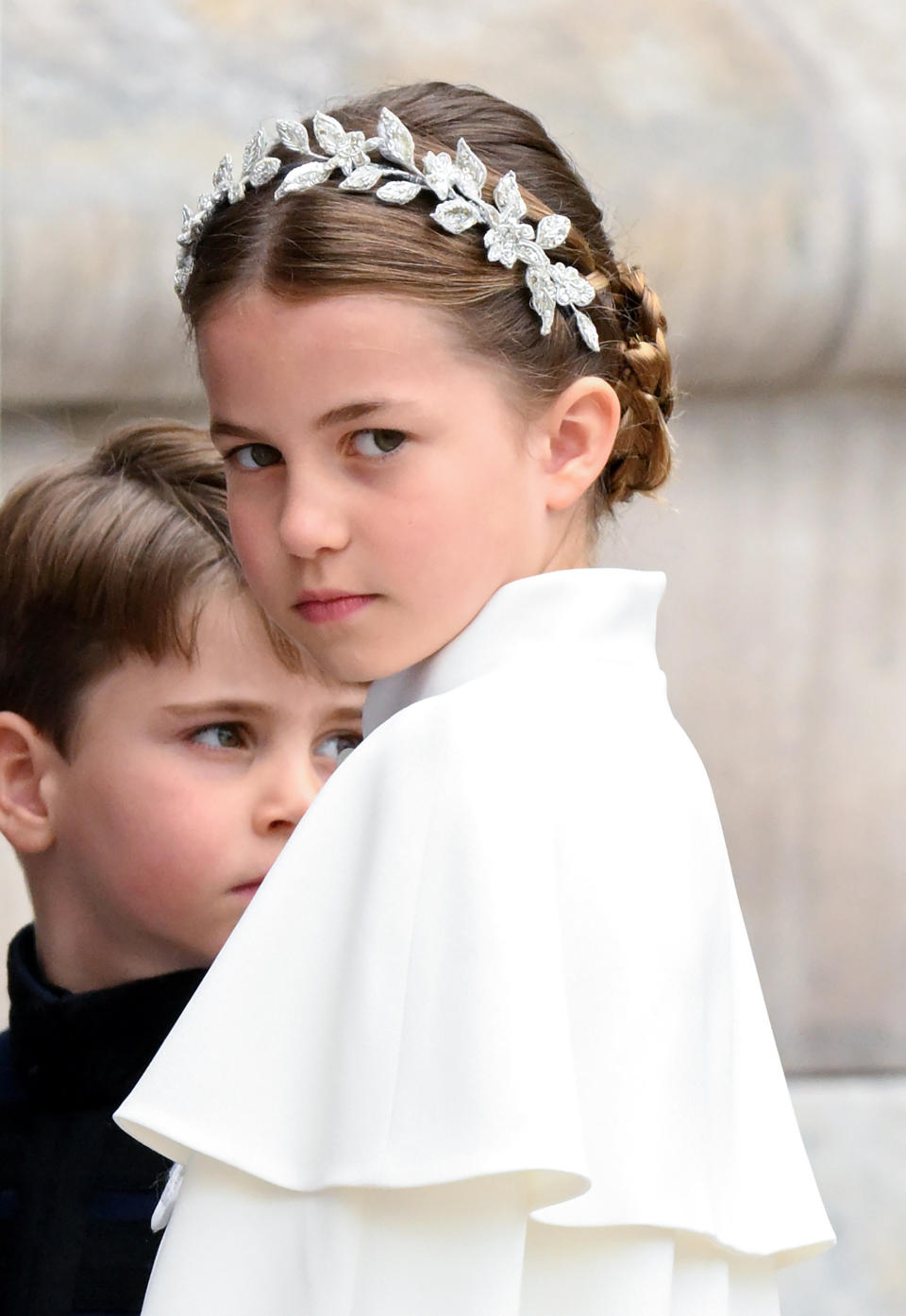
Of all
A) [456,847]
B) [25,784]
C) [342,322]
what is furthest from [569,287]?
[25,784]

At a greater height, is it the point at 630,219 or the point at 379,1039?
the point at 630,219

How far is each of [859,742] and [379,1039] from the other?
4.73ft

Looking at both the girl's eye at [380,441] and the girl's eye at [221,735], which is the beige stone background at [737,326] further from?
the girl's eye at [380,441]

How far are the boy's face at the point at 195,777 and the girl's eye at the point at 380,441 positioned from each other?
0.36 m

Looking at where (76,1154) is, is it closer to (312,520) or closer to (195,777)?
(195,777)

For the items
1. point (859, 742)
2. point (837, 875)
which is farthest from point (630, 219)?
point (837, 875)

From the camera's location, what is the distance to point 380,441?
97cm

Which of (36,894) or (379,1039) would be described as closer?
(379,1039)

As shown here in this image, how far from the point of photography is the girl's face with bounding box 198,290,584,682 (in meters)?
0.96

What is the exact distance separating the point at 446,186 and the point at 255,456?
0.66 ft

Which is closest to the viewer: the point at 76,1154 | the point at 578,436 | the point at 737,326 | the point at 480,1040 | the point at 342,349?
the point at 480,1040

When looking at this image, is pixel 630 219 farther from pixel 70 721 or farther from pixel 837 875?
pixel 70 721

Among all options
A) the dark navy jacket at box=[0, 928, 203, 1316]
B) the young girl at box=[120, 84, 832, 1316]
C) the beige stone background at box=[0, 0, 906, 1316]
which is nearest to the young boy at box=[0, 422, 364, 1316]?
the dark navy jacket at box=[0, 928, 203, 1316]

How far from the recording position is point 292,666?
4.25ft
